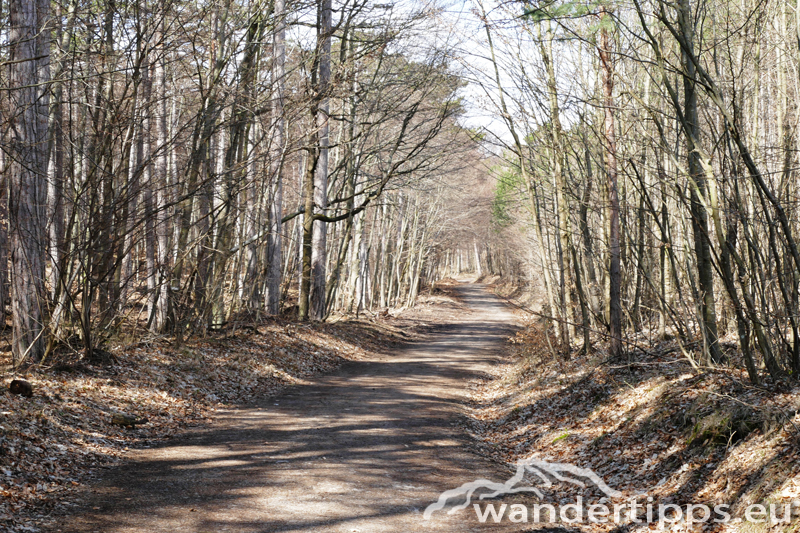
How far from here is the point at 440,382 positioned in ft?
47.0

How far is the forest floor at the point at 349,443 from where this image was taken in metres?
5.48

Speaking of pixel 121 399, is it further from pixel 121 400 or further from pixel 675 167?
pixel 675 167

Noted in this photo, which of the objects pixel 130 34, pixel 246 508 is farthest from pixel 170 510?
pixel 130 34

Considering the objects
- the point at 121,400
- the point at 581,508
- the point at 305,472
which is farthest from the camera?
the point at 121,400

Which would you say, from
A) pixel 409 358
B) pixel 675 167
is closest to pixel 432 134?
pixel 409 358

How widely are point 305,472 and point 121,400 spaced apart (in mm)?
3401

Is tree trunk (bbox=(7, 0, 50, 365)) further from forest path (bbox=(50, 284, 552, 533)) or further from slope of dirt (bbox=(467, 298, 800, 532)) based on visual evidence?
slope of dirt (bbox=(467, 298, 800, 532))

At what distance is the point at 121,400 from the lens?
882 centimetres

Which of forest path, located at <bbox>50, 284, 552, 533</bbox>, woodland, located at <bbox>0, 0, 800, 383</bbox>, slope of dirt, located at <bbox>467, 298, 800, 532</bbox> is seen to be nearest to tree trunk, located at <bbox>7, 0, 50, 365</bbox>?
woodland, located at <bbox>0, 0, 800, 383</bbox>

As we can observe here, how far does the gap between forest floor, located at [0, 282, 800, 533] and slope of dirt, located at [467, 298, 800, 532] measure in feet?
0.07

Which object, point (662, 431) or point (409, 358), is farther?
point (409, 358)

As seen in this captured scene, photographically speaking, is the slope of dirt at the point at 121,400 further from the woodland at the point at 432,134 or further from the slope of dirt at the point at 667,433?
the slope of dirt at the point at 667,433

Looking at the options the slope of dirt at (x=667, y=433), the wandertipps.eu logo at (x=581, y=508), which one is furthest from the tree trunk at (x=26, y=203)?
the slope of dirt at (x=667, y=433)

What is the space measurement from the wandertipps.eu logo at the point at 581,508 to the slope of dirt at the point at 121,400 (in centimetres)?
331
